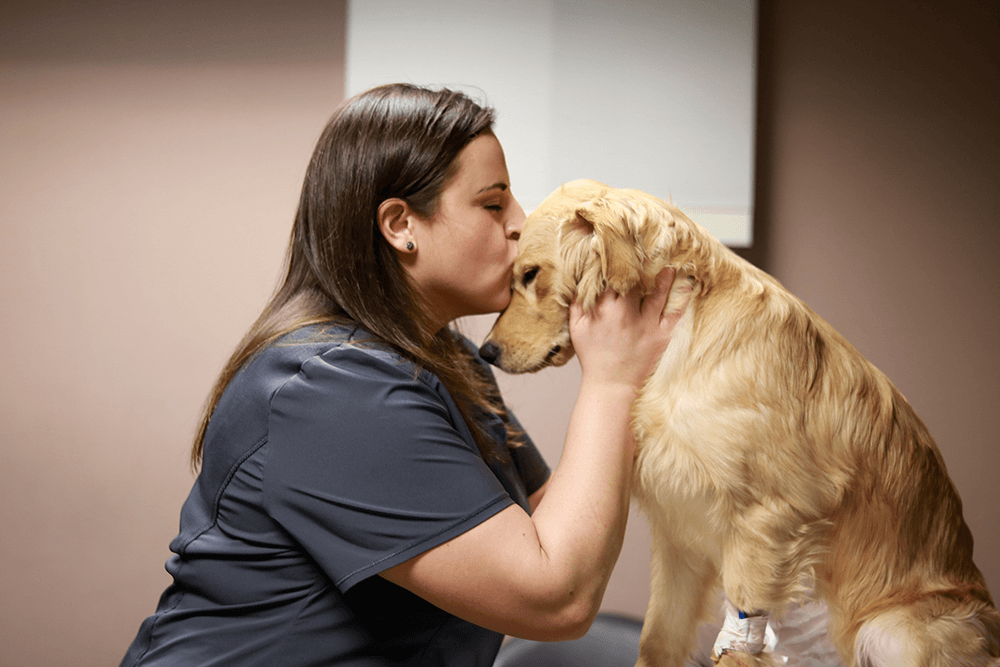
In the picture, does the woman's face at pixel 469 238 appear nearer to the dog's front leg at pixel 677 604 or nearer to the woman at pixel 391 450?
the woman at pixel 391 450

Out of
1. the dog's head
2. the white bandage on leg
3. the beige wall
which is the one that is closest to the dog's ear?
the dog's head

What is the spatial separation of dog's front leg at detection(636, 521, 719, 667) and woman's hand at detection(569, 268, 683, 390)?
307 mm

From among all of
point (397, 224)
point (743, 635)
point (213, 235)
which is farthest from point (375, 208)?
point (213, 235)

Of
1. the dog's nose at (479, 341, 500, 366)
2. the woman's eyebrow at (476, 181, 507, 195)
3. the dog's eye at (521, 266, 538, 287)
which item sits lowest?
the dog's nose at (479, 341, 500, 366)

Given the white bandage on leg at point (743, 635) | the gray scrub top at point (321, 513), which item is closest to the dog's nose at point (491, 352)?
the gray scrub top at point (321, 513)

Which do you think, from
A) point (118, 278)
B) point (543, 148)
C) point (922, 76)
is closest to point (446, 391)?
point (543, 148)

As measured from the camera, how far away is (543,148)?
1.98 metres

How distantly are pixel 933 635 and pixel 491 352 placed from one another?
0.79m

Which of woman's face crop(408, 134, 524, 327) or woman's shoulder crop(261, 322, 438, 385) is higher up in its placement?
woman's face crop(408, 134, 524, 327)

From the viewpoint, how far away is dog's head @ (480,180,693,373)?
41.0 inches

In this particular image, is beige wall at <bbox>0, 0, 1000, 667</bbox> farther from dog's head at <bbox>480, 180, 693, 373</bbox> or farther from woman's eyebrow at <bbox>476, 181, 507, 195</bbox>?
woman's eyebrow at <bbox>476, 181, 507, 195</bbox>

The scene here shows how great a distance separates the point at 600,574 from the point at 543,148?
143 cm

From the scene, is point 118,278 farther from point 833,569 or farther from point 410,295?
point 833,569

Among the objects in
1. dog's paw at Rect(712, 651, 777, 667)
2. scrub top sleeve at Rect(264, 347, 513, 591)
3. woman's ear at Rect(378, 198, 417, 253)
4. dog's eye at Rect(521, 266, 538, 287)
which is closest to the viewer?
scrub top sleeve at Rect(264, 347, 513, 591)
